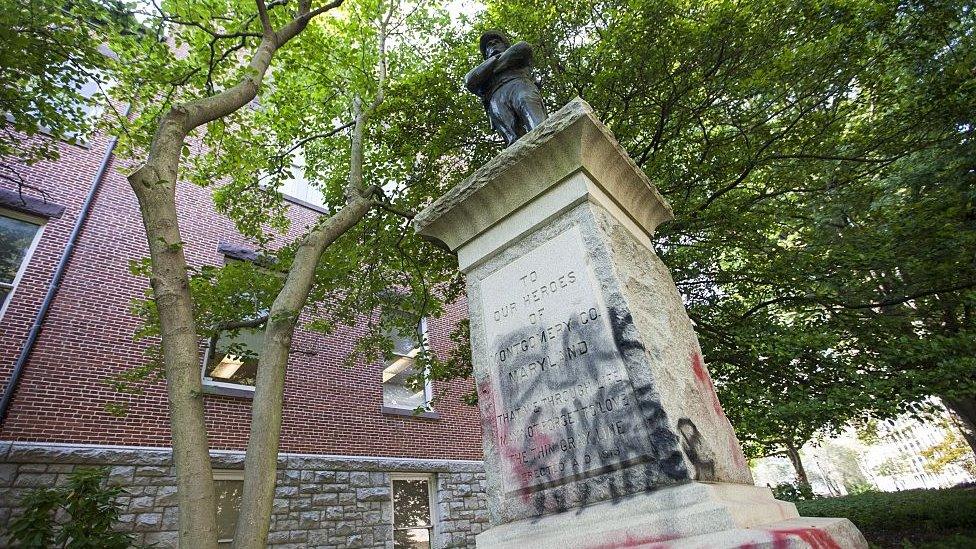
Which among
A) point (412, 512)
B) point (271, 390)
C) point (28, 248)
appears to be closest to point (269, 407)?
point (271, 390)

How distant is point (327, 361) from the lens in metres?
10.4

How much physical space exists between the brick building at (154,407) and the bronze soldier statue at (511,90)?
276 inches

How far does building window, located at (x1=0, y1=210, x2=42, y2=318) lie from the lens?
7785mm

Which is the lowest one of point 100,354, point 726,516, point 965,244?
point 726,516

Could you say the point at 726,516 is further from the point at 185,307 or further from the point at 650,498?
the point at 185,307

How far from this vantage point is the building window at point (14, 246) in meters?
7.79

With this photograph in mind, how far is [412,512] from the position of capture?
10.0 m

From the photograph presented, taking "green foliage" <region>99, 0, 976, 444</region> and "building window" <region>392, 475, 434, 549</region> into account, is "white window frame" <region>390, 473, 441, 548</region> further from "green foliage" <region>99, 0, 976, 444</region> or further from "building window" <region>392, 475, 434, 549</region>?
"green foliage" <region>99, 0, 976, 444</region>

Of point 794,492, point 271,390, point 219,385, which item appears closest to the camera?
point 271,390

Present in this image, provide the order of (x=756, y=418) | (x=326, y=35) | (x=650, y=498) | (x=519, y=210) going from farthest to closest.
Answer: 1. (x=326, y=35)
2. (x=756, y=418)
3. (x=519, y=210)
4. (x=650, y=498)

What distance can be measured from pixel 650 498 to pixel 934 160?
10.6m

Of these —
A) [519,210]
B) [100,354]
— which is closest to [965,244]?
[519,210]

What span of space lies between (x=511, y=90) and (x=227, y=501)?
808cm

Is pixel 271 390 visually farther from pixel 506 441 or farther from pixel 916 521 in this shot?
pixel 916 521
